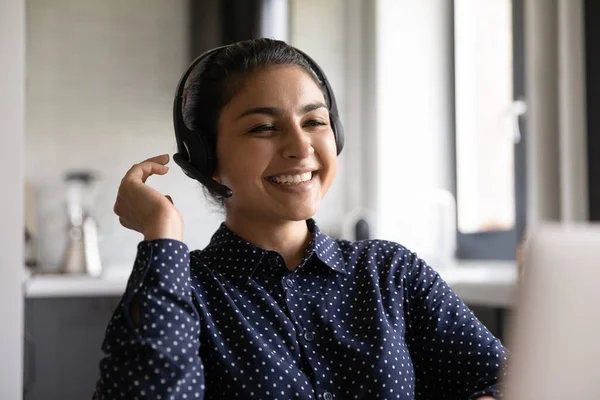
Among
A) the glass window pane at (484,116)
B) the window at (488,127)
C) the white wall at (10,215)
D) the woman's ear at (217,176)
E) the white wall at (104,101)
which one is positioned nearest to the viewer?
the woman's ear at (217,176)

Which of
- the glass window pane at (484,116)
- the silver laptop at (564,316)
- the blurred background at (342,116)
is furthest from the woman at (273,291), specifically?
the glass window pane at (484,116)

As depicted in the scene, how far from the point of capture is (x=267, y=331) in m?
1.07

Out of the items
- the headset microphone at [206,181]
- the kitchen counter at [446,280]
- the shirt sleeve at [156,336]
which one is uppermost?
the headset microphone at [206,181]

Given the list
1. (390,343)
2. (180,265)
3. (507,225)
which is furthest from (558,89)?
(180,265)

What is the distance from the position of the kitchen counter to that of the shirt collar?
1044mm

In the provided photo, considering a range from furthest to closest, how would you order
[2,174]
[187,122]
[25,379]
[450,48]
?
1. [450,48]
2. [25,379]
3. [2,174]
4. [187,122]

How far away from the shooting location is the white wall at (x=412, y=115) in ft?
10.5

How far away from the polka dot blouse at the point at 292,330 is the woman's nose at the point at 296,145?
0.44 feet

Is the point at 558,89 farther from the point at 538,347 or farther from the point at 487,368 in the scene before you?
the point at 538,347

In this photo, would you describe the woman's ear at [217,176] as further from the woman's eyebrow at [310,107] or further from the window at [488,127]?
the window at [488,127]

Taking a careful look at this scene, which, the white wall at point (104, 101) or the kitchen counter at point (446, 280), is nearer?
the kitchen counter at point (446, 280)

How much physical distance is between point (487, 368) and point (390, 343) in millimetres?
139

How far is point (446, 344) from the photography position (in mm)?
1107

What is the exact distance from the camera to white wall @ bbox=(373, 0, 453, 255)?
3.20 meters
